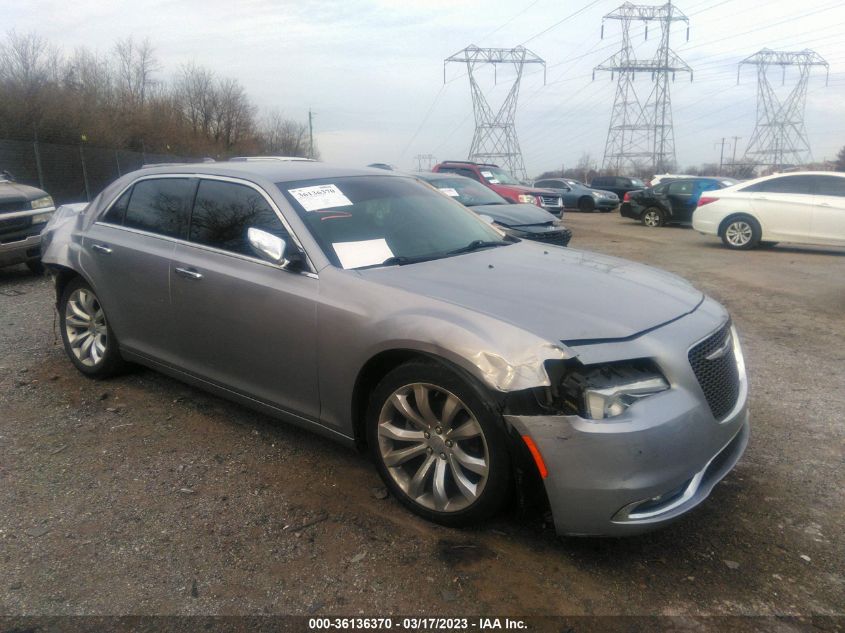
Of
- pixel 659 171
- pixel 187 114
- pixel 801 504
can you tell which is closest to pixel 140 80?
pixel 187 114

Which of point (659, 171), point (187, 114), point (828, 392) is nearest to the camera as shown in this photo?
point (828, 392)

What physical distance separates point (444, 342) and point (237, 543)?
1.26 m

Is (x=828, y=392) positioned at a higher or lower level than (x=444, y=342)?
lower

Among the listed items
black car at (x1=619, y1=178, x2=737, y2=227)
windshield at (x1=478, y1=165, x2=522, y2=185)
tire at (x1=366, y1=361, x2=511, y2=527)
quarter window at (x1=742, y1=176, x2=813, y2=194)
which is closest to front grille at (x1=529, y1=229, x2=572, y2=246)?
quarter window at (x1=742, y1=176, x2=813, y2=194)

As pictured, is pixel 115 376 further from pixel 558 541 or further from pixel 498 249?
pixel 558 541

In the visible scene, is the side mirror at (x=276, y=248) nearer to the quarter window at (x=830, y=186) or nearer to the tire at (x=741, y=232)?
the quarter window at (x=830, y=186)

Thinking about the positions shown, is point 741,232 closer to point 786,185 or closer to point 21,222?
point 786,185

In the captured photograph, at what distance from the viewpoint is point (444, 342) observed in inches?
106

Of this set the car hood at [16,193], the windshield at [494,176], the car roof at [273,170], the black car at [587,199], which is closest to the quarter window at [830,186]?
the windshield at [494,176]

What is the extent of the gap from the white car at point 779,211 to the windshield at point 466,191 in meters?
5.29

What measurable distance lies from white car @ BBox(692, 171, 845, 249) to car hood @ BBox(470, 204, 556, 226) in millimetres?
5334

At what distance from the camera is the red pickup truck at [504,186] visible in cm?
1552

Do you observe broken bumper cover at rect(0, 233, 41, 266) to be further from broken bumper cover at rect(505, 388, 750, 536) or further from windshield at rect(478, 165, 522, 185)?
windshield at rect(478, 165, 522, 185)

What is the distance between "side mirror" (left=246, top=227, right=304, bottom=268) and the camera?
3266 millimetres
